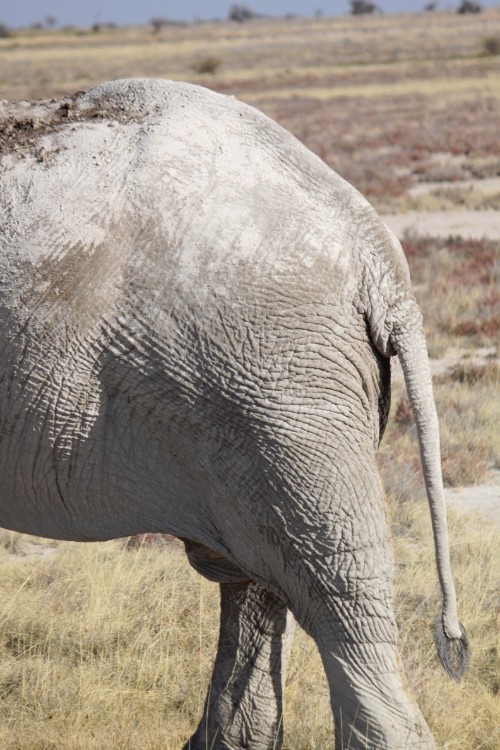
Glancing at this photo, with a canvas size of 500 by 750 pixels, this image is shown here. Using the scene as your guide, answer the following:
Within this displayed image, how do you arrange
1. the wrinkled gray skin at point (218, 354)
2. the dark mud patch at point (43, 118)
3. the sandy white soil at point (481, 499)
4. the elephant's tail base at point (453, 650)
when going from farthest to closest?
the sandy white soil at point (481, 499)
the elephant's tail base at point (453, 650)
the dark mud patch at point (43, 118)
the wrinkled gray skin at point (218, 354)

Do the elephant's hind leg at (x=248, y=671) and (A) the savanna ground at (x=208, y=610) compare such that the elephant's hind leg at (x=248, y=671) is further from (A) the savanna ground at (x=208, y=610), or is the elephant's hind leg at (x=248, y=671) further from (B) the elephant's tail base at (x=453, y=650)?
(B) the elephant's tail base at (x=453, y=650)

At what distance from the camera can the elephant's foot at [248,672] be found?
3.26 metres

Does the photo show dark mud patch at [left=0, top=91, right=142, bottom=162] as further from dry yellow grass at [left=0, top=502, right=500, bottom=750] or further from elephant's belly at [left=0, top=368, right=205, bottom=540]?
dry yellow grass at [left=0, top=502, right=500, bottom=750]

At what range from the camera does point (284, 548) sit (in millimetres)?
2605

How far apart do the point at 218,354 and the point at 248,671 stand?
124 centimetres

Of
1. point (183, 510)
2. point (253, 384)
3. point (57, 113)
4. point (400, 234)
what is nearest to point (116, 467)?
point (183, 510)

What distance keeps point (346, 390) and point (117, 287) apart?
0.62 m

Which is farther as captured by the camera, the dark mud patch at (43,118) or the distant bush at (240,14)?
the distant bush at (240,14)

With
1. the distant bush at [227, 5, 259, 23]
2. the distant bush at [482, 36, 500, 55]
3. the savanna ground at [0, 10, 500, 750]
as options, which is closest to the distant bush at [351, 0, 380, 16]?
the distant bush at [227, 5, 259, 23]

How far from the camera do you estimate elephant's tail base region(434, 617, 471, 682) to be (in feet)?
9.48

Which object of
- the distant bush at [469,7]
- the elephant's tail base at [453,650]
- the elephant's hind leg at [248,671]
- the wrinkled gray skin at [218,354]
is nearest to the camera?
the wrinkled gray skin at [218,354]

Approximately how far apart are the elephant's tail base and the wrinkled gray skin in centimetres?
22

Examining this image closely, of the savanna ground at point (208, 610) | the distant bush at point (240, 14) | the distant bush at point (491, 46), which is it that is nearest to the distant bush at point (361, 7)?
the distant bush at point (240, 14)

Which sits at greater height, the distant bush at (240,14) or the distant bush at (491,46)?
the distant bush at (240,14)
